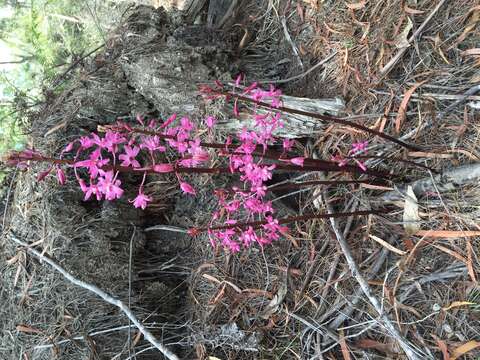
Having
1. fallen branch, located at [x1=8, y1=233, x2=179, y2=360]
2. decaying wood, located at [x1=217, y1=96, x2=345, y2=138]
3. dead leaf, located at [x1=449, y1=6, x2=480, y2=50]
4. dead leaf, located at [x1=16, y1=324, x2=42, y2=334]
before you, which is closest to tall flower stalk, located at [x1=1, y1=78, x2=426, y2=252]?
decaying wood, located at [x1=217, y1=96, x2=345, y2=138]

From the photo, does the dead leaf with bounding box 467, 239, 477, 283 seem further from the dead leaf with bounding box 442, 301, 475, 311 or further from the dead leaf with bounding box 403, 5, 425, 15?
the dead leaf with bounding box 403, 5, 425, 15

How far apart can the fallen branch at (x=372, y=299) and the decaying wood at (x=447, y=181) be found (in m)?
0.31

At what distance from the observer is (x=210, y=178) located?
221cm

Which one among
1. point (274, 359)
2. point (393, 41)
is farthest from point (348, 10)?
point (274, 359)

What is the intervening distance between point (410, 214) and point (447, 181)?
193 millimetres

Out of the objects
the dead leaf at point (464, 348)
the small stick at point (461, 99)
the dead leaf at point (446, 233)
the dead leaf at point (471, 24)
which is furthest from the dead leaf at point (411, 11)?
the dead leaf at point (464, 348)

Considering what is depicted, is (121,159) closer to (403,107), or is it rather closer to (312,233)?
(312,233)

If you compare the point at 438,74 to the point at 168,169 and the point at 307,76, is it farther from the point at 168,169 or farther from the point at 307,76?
the point at 168,169

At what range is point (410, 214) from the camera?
1.76 meters

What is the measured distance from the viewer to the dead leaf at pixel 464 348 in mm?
1529

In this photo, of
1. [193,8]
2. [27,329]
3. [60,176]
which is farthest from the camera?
[193,8]

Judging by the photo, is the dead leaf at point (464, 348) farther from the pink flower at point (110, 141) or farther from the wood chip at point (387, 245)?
the pink flower at point (110, 141)

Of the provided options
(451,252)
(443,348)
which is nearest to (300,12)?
(451,252)

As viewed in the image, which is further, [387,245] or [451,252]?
[387,245]
